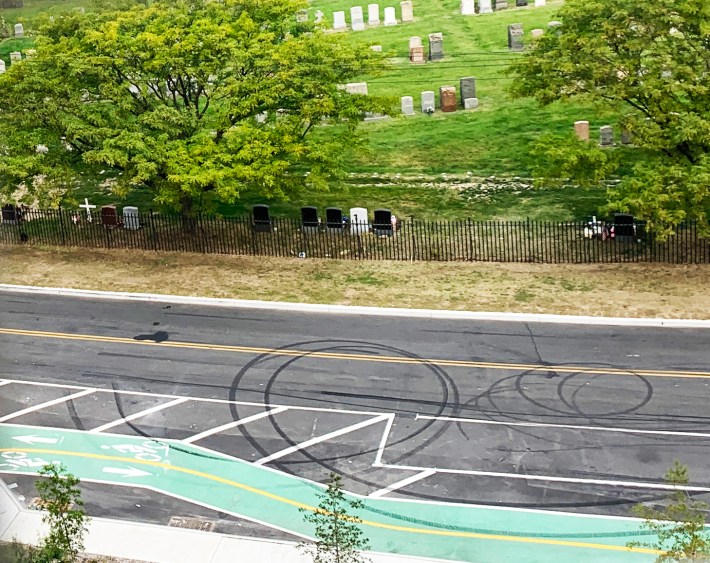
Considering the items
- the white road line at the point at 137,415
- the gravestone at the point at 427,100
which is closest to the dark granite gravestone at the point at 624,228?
the gravestone at the point at 427,100

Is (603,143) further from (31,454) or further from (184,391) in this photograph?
(31,454)

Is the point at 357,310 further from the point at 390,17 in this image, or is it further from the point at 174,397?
the point at 390,17

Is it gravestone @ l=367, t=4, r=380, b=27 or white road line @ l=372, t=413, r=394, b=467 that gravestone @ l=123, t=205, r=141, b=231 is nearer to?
white road line @ l=372, t=413, r=394, b=467

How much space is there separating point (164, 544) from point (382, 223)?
15123 millimetres

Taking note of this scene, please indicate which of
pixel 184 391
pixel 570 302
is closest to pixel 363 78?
pixel 570 302

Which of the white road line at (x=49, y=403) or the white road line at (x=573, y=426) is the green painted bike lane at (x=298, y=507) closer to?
the white road line at (x=49, y=403)

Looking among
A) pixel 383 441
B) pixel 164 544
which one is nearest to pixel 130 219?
pixel 383 441

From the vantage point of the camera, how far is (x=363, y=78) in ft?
132

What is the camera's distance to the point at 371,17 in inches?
1870

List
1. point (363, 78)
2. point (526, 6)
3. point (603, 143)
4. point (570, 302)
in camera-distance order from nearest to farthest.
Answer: point (570, 302) → point (603, 143) → point (363, 78) → point (526, 6)

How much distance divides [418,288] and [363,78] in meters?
18.6

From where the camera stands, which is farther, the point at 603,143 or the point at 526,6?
the point at 526,6

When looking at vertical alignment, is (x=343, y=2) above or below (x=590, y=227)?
above

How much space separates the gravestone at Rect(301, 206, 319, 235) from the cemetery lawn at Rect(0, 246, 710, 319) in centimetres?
178
